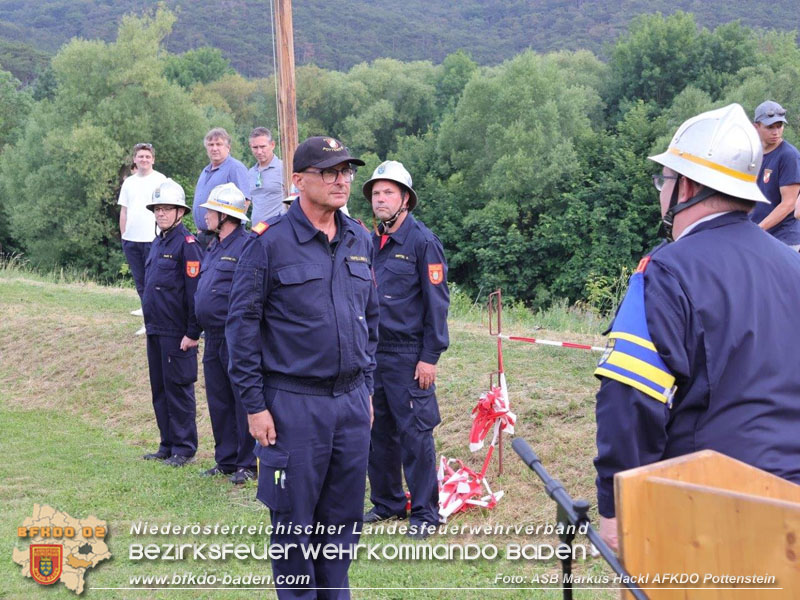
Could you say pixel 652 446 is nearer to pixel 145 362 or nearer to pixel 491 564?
pixel 491 564

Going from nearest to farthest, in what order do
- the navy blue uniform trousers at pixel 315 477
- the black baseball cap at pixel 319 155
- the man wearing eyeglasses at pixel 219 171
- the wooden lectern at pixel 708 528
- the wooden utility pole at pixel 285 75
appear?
the wooden lectern at pixel 708 528
the navy blue uniform trousers at pixel 315 477
the black baseball cap at pixel 319 155
the man wearing eyeglasses at pixel 219 171
the wooden utility pole at pixel 285 75

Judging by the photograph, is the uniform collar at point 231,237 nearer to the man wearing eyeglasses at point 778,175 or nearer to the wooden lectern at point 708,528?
the man wearing eyeglasses at point 778,175

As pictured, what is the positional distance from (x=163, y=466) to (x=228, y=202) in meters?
2.64

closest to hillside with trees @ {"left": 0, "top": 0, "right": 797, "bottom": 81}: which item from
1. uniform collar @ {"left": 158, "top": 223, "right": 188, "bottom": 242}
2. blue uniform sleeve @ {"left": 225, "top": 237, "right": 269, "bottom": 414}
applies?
uniform collar @ {"left": 158, "top": 223, "right": 188, "bottom": 242}

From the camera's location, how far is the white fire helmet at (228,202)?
301 inches

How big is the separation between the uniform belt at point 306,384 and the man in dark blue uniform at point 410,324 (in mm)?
1972

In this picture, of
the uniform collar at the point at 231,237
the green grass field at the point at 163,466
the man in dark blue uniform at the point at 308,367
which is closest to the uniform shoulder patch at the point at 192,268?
the uniform collar at the point at 231,237

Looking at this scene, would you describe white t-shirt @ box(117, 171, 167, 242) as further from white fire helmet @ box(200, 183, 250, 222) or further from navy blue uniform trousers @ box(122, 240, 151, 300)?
white fire helmet @ box(200, 183, 250, 222)

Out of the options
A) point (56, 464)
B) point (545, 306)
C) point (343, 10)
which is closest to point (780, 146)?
point (56, 464)

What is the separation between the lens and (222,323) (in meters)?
7.66

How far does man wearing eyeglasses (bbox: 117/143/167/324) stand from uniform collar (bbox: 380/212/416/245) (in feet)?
18.2

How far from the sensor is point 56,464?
8.64 metres

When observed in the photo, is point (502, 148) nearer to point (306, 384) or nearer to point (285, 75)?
point (285, 75)

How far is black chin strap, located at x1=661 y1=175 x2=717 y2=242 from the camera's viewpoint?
10.1 ft
